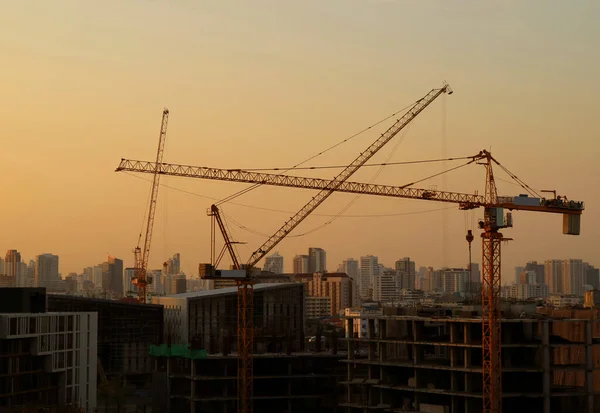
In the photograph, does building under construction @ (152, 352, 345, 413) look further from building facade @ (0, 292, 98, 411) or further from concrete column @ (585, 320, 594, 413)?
concrete column @ (585, 320, 594, 413)

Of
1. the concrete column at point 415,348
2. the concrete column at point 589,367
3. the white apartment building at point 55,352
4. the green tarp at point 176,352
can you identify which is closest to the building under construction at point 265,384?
the green tarp at point 176,352

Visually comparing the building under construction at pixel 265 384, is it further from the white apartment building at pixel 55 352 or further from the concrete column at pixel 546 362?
the concrete column at pixel 546 362

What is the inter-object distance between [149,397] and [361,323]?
204 feet

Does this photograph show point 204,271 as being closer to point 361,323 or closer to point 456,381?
point 456,381

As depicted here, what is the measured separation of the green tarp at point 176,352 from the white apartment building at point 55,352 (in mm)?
14266

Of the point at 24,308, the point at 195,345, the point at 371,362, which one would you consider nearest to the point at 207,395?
the point at 195,345

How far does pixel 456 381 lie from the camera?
7000 cm

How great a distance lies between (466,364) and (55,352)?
27.2 m

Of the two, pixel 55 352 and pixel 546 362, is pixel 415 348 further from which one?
pixel 55 352

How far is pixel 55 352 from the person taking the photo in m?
64.8

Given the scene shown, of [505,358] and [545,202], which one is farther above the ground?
[545,202]

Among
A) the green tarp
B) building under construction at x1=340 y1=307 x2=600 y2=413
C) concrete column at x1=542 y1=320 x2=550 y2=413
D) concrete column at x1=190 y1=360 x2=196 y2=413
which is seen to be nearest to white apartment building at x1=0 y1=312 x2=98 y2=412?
concrete column at x1=190 y1=360 x2=196 y2=413

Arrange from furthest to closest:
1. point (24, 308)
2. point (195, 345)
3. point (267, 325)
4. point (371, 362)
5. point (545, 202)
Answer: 1. point (267, 325)
2. point (195, 345)
3. point (545, 202)
4. point (371, 362)
5. point (24, 308)

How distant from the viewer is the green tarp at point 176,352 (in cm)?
8294
